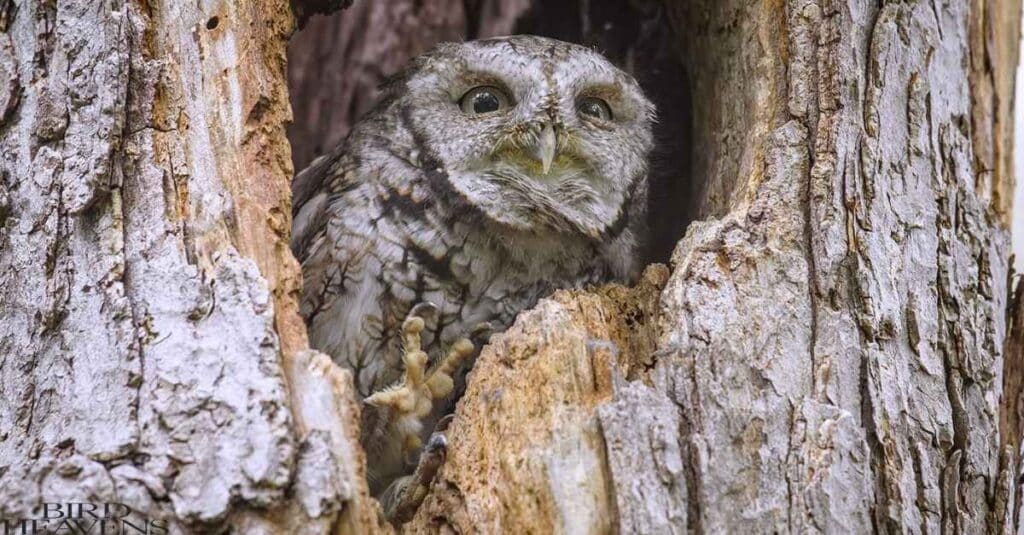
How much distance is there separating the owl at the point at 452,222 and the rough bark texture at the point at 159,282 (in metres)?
0.49

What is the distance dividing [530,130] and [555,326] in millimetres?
693

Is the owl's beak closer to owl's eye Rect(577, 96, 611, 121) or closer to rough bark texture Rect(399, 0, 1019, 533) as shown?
owl's eye Rect(577, 96, 611, 121)

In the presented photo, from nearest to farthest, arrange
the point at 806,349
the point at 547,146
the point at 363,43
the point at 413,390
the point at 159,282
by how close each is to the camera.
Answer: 1. the point at 159,282
2. the point at 806,349
3. the point at 413,390
4. the point at 547,146
5. the point at 363,43

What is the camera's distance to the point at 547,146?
237 centimetres

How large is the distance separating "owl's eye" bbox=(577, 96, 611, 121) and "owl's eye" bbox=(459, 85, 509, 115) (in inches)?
7.8

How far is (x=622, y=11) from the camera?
333 centimetres

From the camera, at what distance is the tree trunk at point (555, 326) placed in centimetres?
155

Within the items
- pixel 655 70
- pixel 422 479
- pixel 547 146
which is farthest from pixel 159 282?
pixel 655 70

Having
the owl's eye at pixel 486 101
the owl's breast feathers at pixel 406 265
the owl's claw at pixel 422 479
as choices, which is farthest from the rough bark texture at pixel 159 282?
the owl's eye at pixel 486 101

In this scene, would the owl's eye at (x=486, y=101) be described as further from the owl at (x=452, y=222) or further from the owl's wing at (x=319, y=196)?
the owl's wing at (x=319, y=196)

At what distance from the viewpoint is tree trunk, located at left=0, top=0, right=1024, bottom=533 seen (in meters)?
1.55

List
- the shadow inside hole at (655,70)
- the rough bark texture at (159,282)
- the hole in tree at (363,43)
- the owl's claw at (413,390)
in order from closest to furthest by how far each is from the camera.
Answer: the rough bark texture at (159,282) → the owl's claw at (413,390) → the shadow inside hole at (655,70) → the hole in tree at (363,43)

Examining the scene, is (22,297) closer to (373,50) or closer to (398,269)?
(398,269)

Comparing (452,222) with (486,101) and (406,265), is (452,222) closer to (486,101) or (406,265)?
(406,265)
